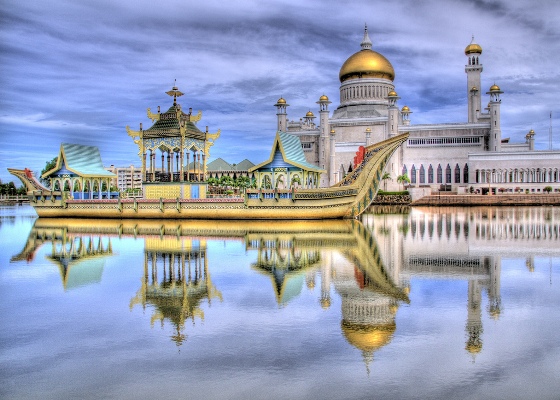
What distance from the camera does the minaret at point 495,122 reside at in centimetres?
5316

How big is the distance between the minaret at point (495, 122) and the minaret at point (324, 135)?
16316mm

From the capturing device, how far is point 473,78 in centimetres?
5831

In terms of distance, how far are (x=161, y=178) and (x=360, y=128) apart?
33281 millimetres

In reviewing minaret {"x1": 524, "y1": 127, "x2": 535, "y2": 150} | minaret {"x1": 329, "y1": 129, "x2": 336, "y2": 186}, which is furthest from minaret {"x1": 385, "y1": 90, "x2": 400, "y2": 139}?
minaret {"x1": 524, "y1": 127, "x2": 535, "y2": 150}

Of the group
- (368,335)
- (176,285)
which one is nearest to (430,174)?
(176,285)

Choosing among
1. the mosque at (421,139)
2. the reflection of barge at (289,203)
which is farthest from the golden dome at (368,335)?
the mosque at (421,139)

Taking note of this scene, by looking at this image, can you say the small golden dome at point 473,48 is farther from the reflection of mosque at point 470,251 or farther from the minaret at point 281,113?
the reflection of mosque at point 470,251

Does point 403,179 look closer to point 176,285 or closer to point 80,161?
point 80,161

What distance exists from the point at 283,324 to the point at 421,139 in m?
51.9

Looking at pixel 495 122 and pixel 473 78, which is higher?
pixel 473 78

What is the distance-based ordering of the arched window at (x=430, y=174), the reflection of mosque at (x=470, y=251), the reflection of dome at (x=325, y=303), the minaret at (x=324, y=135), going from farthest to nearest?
the minaret at (x=324, y=135)
the arched window at (x=430, y=174)
the reflection of mosque at (x=470, y=251)
the reflection of dome at (x=325, y=303)

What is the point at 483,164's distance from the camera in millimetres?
51844

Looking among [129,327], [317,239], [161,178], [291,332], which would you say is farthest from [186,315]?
[161,178]

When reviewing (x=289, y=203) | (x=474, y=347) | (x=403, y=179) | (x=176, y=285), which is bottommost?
(x=474, y=347)
